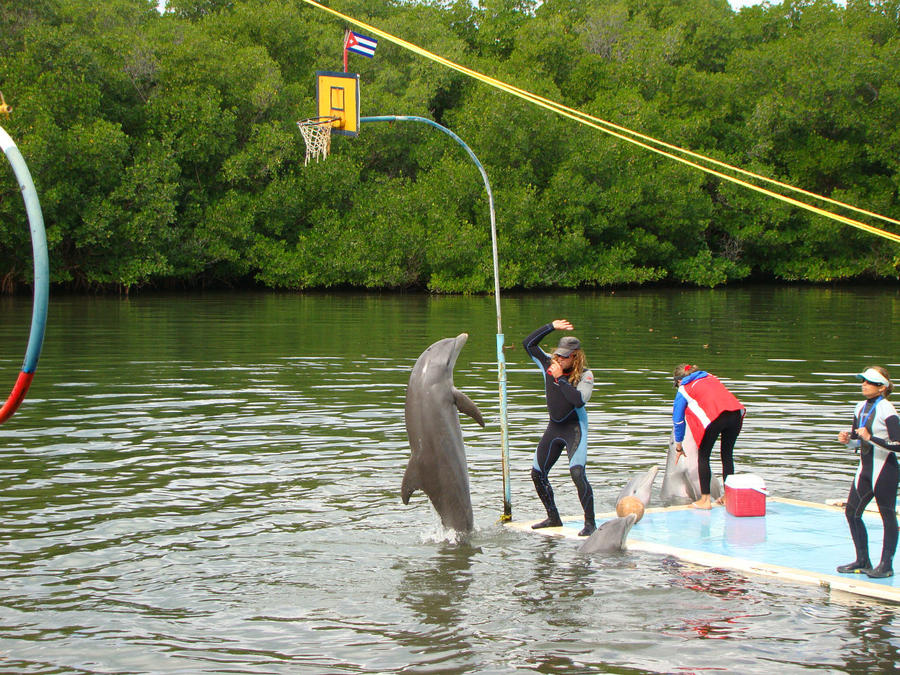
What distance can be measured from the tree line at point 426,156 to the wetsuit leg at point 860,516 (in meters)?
45.6

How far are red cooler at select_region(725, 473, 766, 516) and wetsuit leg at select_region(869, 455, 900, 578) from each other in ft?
6.86

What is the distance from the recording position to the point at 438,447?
995cm

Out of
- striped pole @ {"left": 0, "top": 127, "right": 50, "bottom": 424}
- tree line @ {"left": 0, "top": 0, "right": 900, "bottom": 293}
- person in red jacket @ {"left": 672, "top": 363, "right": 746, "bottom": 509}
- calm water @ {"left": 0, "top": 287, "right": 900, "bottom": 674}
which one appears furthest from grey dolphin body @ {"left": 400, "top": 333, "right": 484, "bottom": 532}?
tree line @ {"left": 0, "top": 0, "right": 900, "bottom": 293}

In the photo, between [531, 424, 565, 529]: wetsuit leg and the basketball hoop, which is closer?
[531, 424, 565, 529]: wetsuit leg

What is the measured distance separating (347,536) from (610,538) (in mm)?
2652

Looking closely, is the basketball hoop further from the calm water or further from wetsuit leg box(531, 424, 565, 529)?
wetsuit leg box(531, 424, 565, 529)

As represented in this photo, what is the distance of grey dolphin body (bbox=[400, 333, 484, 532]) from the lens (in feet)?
32.7

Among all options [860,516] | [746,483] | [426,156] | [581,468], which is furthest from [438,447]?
[426,156]

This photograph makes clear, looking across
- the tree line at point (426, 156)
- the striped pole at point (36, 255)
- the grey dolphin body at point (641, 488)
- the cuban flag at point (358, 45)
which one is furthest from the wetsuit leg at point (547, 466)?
the tree line at point (426, 156)

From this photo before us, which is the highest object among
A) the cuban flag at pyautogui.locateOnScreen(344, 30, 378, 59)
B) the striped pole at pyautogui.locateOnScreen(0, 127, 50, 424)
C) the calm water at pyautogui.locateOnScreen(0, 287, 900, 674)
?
the cuban flag at pyautogui.locateOnScreen(344, 30, 378, 59)

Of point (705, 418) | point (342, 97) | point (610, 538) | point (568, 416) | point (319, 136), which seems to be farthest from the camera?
point (319, 136)

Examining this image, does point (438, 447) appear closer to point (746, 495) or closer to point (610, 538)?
point (610, 538)

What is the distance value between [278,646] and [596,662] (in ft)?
7.68

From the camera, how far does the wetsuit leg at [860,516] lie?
27.3 feet
